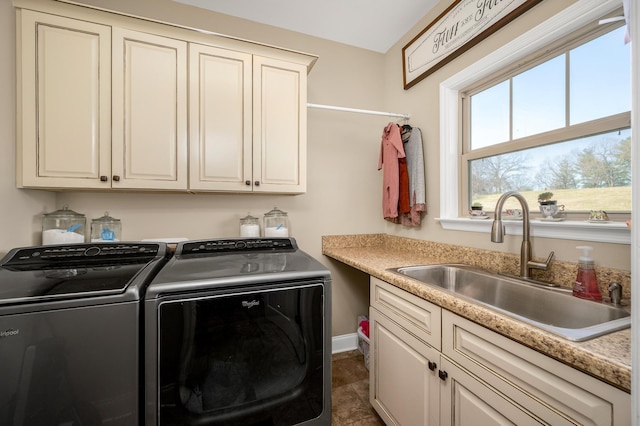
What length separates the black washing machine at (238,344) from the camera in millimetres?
965

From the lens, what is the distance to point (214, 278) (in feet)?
3.42

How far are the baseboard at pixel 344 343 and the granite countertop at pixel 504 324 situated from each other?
2.75 feet

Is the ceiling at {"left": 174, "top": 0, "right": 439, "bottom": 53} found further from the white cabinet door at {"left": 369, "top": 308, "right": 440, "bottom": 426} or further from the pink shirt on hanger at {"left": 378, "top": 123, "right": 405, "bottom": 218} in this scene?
the white cabinet door at {"left": 369, "top": 308, "right": 440, "bottom": 426}

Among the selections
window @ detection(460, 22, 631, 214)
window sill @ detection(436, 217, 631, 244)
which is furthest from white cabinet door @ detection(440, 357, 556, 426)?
window @ detection(460, 22, 631, 214)

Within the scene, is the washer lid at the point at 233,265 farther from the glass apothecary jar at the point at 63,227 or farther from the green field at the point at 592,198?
the green field at the point at 592,198

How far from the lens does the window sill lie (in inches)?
38.7

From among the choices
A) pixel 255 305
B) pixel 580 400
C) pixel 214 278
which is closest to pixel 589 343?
pixel 580 400

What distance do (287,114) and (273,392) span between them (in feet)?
5.26

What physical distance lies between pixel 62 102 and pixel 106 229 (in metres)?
0.75

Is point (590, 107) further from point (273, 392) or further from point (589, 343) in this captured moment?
point (273, 392)

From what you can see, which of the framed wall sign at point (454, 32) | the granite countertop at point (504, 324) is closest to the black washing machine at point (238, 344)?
the granite countertop at point (504, 324)

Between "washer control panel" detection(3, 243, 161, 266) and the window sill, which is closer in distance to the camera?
the window sill

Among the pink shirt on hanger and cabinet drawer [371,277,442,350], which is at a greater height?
the pink shirt on hanger

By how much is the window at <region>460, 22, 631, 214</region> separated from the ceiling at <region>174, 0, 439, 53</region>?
82 centimetres
